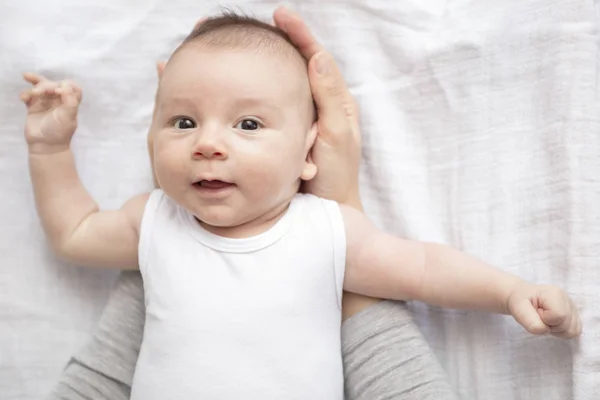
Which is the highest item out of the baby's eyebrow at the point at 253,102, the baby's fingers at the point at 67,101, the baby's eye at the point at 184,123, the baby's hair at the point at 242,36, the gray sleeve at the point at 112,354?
the baby's hair at the point at 242,36

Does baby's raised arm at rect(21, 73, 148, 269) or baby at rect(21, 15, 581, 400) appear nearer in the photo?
baby at rect(21, 15, 581, 400)

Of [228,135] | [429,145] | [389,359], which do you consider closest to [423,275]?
[389,359]

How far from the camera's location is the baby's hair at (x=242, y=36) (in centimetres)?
108

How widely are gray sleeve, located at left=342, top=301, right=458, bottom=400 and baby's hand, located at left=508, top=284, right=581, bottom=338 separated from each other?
149 mm

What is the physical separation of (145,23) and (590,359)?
2.98 feet

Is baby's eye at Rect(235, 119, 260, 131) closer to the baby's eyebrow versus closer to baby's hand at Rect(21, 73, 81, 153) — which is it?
the baby's eyebrow

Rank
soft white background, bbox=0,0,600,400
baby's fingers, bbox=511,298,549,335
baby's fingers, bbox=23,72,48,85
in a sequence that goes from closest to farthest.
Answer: baby's fingers, bbox=511,298,549,335 < soft white background, bbox=0,0,600,400 < baby's fingers, bbox=23,72,48,85

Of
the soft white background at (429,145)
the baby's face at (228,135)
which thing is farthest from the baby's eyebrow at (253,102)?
the soft white background at (429,145)

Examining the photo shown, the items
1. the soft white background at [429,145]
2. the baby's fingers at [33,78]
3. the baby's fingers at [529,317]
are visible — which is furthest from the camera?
the baby's fingers at [33,78]

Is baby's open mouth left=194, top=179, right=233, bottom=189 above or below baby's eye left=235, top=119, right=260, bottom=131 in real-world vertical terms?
below

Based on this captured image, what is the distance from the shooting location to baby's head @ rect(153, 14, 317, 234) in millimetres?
1035

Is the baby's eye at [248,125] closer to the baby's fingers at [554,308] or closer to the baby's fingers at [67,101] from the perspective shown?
Result: the baby's fingers at [67,101]

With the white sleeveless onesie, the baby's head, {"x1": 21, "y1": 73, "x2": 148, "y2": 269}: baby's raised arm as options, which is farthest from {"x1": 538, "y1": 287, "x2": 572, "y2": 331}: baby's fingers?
{"x1": 21, "y1": 73, "x2": 148, "y2": 269}: baby's raised arm

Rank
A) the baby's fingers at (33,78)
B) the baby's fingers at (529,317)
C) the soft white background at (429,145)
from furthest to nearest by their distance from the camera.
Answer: the baby's fingers at (33,78)
the soft white background at (429,145)
the baby's fingers at (529,317)
